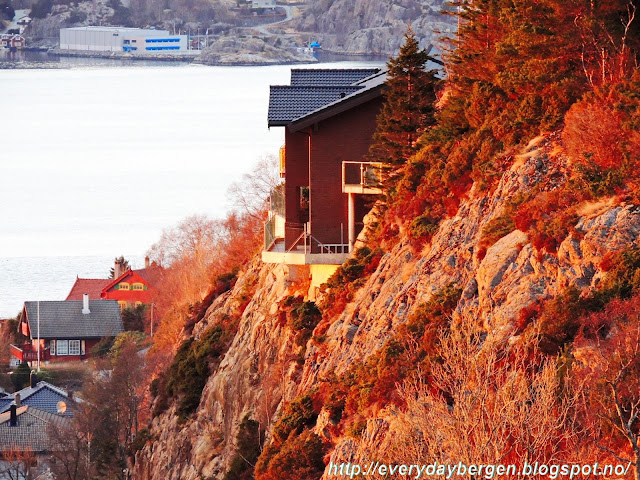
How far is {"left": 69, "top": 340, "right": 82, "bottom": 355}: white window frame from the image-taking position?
87.9m

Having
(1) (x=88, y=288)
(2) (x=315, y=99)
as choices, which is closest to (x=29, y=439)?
(2) (x=315, y=99)

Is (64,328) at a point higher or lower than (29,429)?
lower

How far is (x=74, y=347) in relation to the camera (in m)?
88.2

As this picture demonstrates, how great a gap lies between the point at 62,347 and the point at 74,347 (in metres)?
0.79

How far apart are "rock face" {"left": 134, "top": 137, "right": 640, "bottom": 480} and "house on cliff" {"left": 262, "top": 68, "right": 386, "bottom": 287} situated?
3.70 feet

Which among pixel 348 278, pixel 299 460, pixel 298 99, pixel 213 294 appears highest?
pixel 298 99

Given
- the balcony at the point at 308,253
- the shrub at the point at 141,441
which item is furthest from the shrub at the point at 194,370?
the balcony at the point at 308,253

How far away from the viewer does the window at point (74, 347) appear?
87.9m

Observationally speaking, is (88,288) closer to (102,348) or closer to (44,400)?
(102,348)

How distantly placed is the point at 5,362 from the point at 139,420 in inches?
1228

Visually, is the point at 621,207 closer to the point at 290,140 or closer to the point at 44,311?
the point at 290,140

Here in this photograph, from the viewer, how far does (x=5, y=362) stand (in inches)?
3300

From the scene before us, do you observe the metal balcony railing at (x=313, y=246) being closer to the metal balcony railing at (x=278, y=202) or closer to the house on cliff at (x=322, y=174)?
the house on cliff at (x=322, y=174)

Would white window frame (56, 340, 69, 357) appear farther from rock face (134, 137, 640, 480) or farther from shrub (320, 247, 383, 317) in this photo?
shrub (320, 247, 383, 317)
